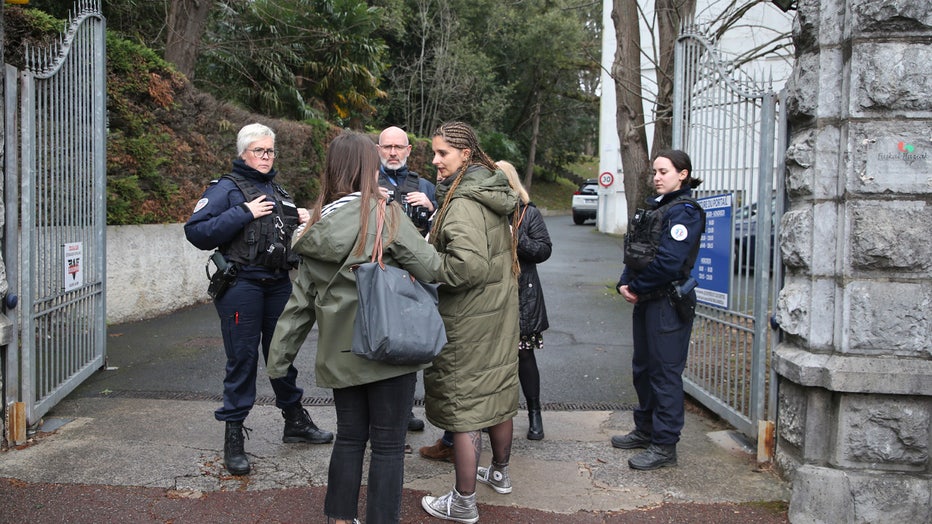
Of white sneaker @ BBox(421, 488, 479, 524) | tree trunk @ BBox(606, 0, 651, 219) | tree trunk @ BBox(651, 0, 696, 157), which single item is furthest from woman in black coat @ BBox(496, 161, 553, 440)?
tree trunk @ BBox(606, 0, 651, 219)

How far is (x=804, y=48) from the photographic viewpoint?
3961mm

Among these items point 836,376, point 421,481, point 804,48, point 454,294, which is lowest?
point 421,481

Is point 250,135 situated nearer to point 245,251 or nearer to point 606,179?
point 245,251

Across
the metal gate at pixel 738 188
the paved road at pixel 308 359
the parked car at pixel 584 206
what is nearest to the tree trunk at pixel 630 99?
the paved road at pixel 308 359

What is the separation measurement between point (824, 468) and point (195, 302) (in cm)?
801

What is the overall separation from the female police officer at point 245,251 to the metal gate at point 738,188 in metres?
2.73

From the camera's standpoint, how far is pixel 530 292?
4789mm

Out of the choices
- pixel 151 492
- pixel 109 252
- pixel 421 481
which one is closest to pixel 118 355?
pixel 109 252

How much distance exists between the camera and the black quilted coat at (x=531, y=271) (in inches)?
187

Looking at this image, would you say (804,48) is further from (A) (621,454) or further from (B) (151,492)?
(B) (151,492)

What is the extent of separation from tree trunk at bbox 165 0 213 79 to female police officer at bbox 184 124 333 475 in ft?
27.6

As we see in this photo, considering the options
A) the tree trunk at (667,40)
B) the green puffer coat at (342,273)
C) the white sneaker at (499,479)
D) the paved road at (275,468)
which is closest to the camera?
the green puffer coat at (342,273)

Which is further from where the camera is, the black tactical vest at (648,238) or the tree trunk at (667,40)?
the tree trunk at (667,40)

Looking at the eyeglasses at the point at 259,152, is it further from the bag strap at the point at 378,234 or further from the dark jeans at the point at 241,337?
the bag strap at the point at 378,234
